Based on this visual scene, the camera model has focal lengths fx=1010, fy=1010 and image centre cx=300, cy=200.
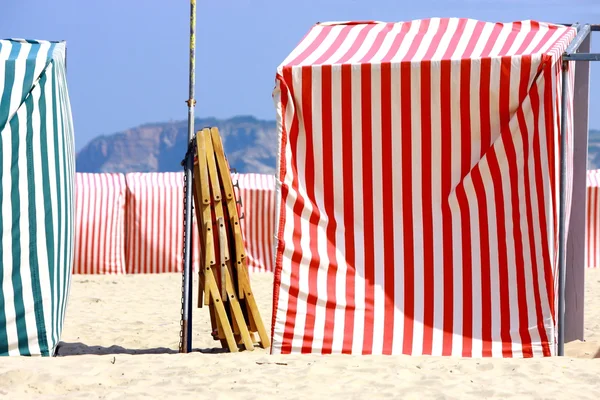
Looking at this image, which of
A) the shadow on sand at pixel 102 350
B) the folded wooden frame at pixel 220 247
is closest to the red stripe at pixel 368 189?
the folded wooden frame at pixel 220 247

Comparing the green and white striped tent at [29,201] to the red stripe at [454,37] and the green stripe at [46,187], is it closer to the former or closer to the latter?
the green stripe at [46,187]

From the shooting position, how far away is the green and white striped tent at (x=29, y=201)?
20.5 ft

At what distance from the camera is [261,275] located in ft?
51.4

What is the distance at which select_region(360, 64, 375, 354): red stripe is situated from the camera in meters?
6.51

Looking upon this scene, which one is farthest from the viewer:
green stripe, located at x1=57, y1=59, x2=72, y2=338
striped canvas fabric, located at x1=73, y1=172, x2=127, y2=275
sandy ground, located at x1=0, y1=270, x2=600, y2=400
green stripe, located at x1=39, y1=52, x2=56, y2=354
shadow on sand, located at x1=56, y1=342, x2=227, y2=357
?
striped canvas fabric, located at x1=73, y1=172, x2=127, y2=275

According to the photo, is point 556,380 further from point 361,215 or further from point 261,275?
point 261,275

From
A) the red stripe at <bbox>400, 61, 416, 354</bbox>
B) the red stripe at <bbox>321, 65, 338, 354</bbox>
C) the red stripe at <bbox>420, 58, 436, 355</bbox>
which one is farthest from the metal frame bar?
the red stripe at <bbox>321, 65, 338, 354</bbox>

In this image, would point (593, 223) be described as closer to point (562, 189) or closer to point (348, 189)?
point (562, 189)

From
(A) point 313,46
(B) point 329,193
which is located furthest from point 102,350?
(A) point 313,46

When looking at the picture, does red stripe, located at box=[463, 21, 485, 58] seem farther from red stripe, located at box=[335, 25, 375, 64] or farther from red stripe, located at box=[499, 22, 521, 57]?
red stripe, located at box=[335, 25, 375, 64]

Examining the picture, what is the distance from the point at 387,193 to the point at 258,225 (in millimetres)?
10006

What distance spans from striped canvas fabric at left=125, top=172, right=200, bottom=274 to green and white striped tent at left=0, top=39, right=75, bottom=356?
9846 mm

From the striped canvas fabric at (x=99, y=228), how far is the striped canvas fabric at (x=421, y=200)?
10.2 meters

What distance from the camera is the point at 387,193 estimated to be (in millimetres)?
6535
